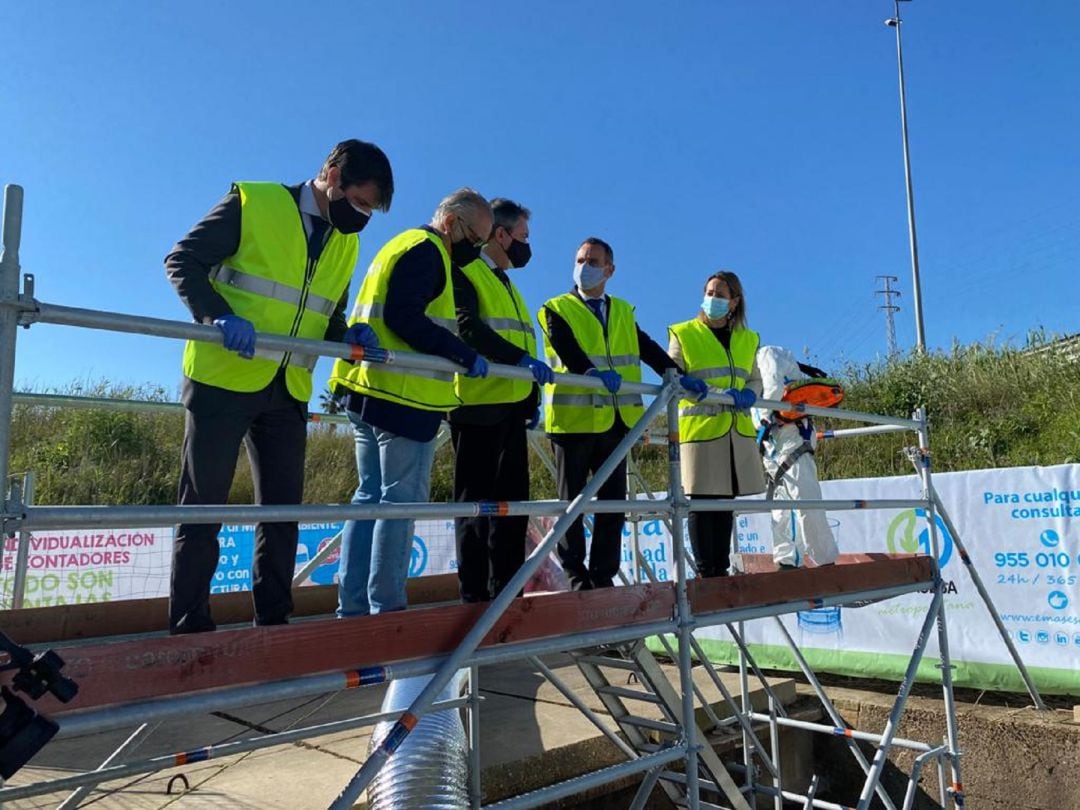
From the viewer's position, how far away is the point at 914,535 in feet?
22.6

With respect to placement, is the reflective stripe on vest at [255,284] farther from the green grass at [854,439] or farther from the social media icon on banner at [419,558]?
the green grass at [854,439]

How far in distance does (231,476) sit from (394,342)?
78 centimetres

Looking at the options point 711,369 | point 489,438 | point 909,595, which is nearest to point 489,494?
point 489,438

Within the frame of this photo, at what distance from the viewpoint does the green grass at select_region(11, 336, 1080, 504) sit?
33.9ft

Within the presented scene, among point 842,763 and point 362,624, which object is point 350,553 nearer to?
point 362,624

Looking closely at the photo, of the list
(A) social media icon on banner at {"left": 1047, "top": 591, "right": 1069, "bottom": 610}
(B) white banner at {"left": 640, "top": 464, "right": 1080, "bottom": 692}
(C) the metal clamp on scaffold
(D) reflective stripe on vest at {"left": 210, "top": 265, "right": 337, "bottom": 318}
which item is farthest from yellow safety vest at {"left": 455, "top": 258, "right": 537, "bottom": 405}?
(A) social media icon on banner at {"left": 1047, "top": 591, "right": 1069, "bottom": 610}

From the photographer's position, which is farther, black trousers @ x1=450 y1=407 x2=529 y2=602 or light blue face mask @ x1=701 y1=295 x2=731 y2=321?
light blue face mask @ x1=701 y1=295 x2=731 y2=321

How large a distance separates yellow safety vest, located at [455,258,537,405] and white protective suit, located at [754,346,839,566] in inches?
67.0

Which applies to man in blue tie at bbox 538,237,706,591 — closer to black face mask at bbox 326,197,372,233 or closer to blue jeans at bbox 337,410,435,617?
blue jeans at bbox 337,410,435,617

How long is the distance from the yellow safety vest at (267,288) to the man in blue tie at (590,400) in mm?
1288

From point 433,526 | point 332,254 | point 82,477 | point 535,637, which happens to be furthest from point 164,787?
point 82,477

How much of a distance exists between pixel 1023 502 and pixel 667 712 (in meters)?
3.97

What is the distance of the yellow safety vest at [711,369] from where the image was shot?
15.2 feet

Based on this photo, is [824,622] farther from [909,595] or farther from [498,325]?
[498,325]
